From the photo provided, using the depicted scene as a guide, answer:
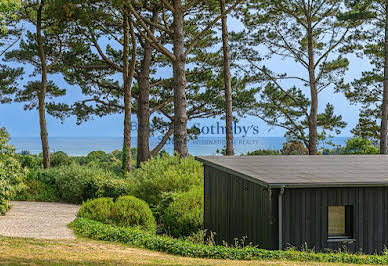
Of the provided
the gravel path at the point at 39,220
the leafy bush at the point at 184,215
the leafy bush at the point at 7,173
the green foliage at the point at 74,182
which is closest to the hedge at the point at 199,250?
the gravel path at the point at 39,220

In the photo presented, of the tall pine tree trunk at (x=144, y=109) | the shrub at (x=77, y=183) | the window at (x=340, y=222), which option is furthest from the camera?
the tall pine tree trunk at (x=144, y=109)

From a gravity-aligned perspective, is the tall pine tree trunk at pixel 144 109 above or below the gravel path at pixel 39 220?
above

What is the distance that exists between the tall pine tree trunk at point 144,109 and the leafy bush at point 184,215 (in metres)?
14.0

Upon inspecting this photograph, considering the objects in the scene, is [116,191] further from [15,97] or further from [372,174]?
[15,97]

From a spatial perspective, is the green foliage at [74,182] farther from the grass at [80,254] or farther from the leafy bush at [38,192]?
the grass at [80,254]

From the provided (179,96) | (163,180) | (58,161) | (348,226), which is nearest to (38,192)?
(163,180)

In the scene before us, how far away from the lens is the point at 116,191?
1852cm

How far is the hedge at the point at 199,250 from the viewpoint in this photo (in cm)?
981

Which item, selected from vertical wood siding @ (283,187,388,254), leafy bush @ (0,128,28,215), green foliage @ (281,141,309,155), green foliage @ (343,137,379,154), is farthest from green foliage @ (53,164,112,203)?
green foliage @ (281,141,309,155)

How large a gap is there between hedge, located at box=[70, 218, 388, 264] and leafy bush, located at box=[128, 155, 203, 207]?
4106 mm

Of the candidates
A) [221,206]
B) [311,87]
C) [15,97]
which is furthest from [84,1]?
[221,206]

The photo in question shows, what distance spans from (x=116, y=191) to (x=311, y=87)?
1706cm

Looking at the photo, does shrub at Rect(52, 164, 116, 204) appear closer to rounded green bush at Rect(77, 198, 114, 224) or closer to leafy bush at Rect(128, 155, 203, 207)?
leafy bush at Rect(128, 155, 203, 207)

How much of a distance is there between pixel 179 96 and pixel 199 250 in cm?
1194
